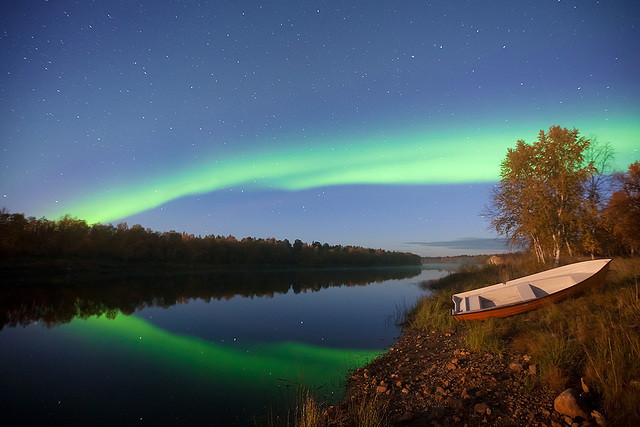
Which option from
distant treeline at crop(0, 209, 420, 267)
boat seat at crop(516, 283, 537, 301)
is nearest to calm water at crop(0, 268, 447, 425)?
boat seat at crop(516, 283, 537, 301)

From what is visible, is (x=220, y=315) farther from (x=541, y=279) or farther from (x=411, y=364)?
(x=541, y=279)

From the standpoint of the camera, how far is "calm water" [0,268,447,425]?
644 centimetres

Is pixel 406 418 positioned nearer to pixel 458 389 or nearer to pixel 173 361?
pixel 458 389

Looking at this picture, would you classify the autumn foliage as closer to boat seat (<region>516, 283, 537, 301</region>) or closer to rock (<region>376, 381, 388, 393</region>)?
boat seat (<region>516, 283, 537, 301</region>)

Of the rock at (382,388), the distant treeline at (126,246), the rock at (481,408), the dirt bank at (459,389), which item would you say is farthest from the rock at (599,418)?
the distant treeline at (126,246)

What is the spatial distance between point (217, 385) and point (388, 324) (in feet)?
30.7

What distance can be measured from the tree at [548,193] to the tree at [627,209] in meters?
1.67

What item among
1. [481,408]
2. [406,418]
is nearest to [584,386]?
[481,408]

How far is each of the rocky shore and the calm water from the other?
4.31ft

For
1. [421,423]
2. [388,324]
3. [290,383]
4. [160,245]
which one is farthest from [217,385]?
[160,245]

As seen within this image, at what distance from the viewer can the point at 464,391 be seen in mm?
5379

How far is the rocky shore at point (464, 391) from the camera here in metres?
4.38

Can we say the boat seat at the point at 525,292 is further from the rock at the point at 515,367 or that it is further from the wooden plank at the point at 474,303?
the rock at the point at 515,367

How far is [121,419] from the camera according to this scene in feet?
19.9
